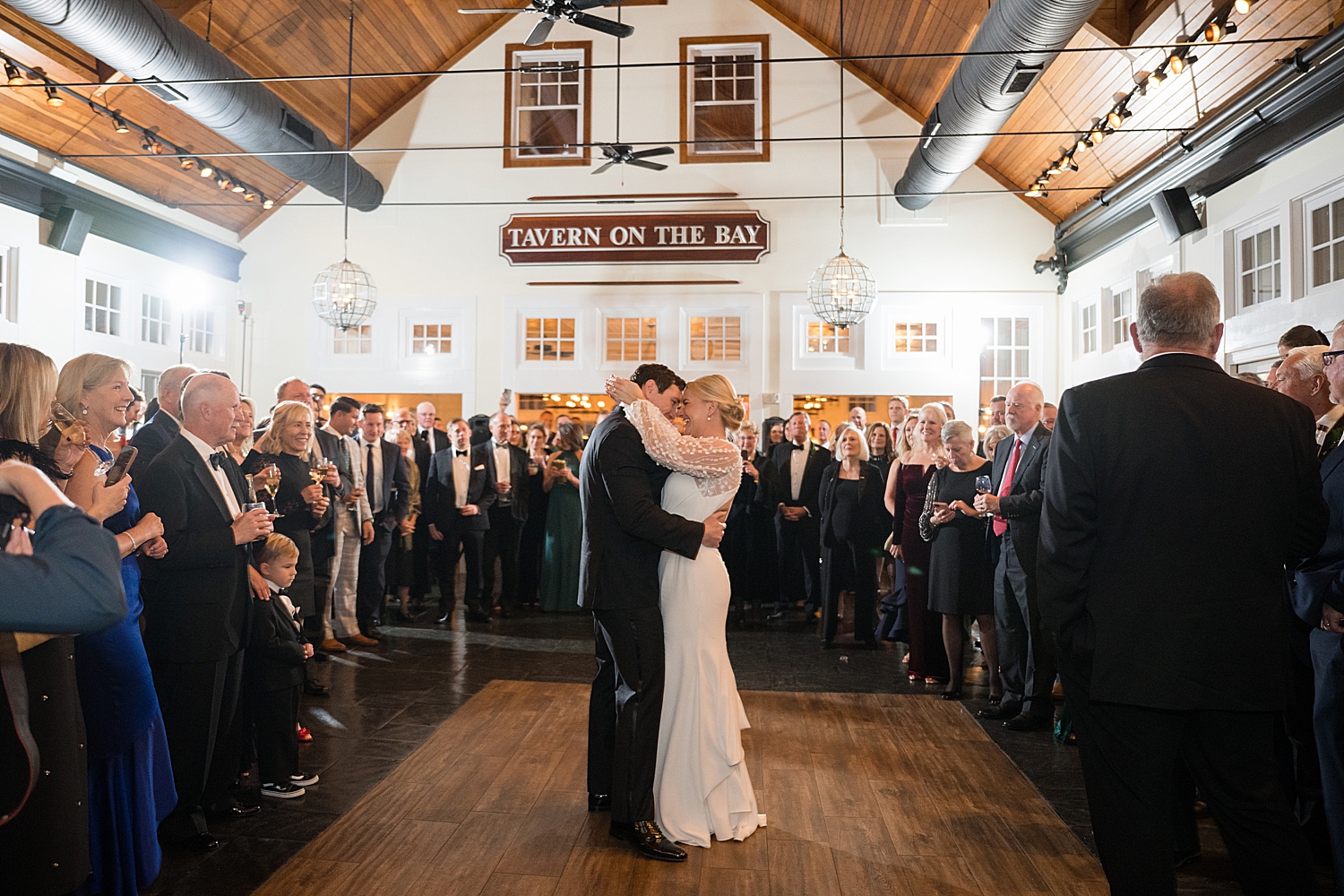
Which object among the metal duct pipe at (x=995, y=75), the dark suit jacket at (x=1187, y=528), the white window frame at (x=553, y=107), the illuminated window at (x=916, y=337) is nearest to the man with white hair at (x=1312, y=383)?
the dark suit jacket at (x=1187, y=528)

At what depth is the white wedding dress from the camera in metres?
3.01

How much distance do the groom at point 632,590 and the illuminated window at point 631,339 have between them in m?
8.19

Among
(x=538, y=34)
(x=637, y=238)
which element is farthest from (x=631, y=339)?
(x=538, y=34)

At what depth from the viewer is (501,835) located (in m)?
3.08

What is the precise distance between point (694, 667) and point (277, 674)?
1.56 m

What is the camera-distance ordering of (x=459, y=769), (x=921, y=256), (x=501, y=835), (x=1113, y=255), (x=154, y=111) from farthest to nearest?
1. (x=921, y=256)
2. (x=1113, y=255)
3. (x=154, y=111)
4. (x=459, y=769)
5. (x=501, y=835)

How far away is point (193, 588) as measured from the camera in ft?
9.46

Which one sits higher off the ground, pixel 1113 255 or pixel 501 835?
pixel 1113 255

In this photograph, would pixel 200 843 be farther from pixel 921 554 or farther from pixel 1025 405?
pixel 921 554

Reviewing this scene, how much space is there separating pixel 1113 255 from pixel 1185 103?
224 cm

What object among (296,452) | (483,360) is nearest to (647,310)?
(483,360)

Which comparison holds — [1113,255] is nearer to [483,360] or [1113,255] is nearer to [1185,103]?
[1185,103]

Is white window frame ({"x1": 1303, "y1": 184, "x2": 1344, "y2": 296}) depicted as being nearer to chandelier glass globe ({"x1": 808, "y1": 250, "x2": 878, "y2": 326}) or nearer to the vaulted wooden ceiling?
the vaulted wooden ceiling

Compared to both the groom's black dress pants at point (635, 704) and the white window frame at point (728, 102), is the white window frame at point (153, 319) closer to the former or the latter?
the white window frame at point (728, 102)
